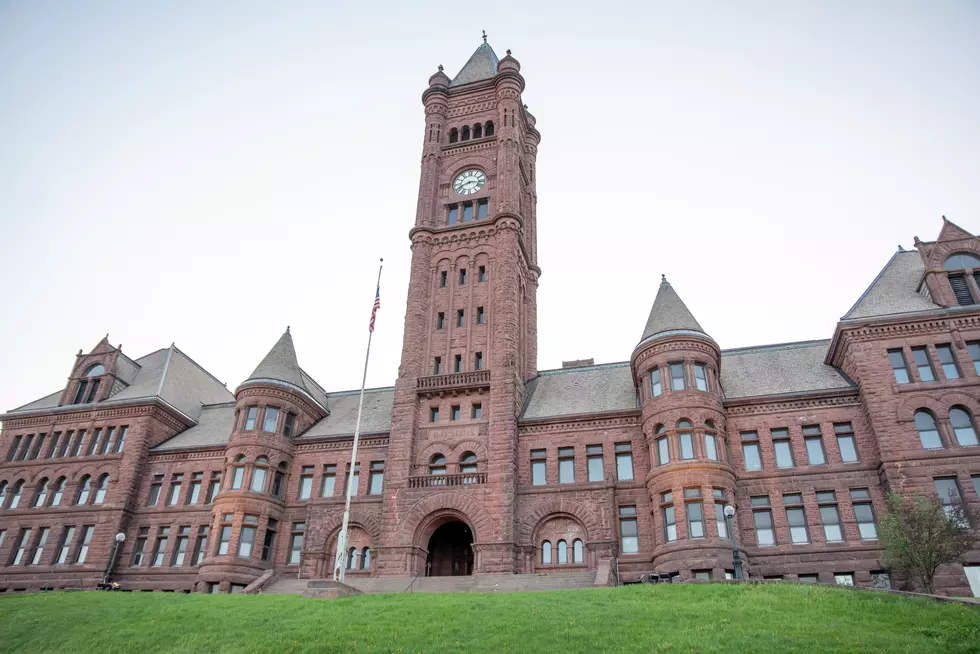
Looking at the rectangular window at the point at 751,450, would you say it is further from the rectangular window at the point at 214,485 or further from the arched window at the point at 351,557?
the rectangular window at the point at 214,485

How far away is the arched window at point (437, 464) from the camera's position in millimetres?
40188

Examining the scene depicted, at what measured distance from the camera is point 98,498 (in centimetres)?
4622

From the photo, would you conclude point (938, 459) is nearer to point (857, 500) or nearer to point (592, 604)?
point (857, 500)

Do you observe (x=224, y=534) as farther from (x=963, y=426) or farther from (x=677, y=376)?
(x=963, y=426)

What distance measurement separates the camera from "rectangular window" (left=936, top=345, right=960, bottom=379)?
1363 inches

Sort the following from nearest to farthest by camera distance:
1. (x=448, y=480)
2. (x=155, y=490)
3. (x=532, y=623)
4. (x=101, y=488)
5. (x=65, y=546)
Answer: (x=532, y=623), (x=448, y=480), (x=65, y=546), (x=101, y=488), (x=155, y=490)

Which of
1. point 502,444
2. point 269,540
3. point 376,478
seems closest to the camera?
point 502,444

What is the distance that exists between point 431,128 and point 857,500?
3796 cm

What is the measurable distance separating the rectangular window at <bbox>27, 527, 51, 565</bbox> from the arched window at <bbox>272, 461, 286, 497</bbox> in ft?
51.2

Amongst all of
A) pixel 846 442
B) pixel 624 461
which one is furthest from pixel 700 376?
pixel 846 442

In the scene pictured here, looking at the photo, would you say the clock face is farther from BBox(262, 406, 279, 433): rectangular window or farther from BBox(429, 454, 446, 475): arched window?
BBox(262, 406, 279, 433): rectangular window

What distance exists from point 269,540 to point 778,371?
103ft

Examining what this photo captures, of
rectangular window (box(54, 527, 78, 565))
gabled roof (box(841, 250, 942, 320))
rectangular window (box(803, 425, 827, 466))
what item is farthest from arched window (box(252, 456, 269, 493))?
gabled roof (box(841, 250, 942, 320))

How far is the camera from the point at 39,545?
149 ft
